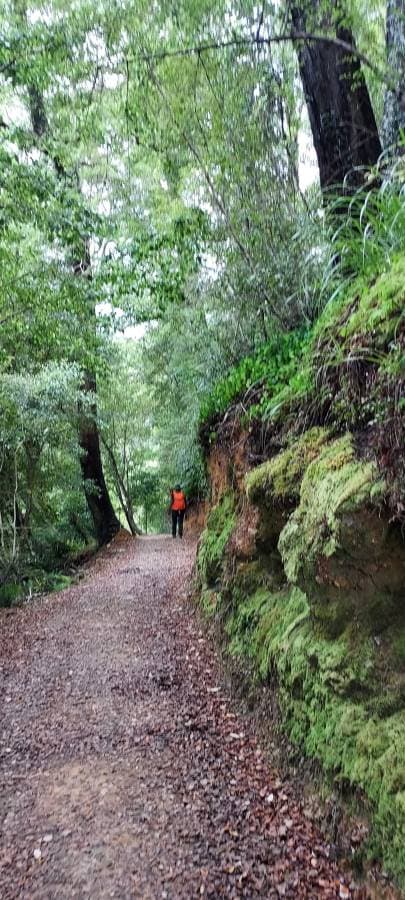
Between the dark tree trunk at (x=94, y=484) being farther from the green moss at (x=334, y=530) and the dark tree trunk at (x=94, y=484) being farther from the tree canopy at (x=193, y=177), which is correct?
the green moss at (x=334, y=530)

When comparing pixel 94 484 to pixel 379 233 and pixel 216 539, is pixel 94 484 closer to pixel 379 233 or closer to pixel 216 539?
pixel 216 539

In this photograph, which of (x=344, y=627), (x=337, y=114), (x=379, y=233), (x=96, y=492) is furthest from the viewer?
(x=96, y=492)

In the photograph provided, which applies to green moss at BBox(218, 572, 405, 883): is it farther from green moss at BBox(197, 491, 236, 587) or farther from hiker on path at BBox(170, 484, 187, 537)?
hiker on path at BBox(170, 484, 187, 537)

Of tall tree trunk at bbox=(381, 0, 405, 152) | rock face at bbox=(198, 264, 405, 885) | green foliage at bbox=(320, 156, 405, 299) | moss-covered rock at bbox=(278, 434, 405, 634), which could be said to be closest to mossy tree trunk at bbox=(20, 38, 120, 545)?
tall tree trunk at bbox=(381, 0, 405, 152)

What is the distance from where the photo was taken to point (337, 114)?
5246 mm

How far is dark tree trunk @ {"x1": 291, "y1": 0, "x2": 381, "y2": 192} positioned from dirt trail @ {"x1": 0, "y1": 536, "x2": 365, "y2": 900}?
5.16 meters

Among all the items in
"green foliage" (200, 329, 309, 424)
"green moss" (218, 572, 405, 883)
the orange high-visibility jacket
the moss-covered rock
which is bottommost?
"green moss" (218, 572, 405, 883)

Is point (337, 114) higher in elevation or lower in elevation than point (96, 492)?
higher

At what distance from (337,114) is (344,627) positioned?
16.9 ft

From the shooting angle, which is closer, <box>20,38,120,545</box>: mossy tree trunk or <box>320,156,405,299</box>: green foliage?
<box>320,156,405,299</box>: green foliage

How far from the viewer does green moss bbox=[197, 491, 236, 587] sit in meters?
5.85

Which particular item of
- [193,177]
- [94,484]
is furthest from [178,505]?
[193,177]

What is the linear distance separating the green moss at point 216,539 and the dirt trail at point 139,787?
0.79 metres

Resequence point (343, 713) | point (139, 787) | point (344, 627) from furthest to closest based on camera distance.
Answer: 1. point (139, 787)
2. point (344, 627)
3. point (343, 713)
